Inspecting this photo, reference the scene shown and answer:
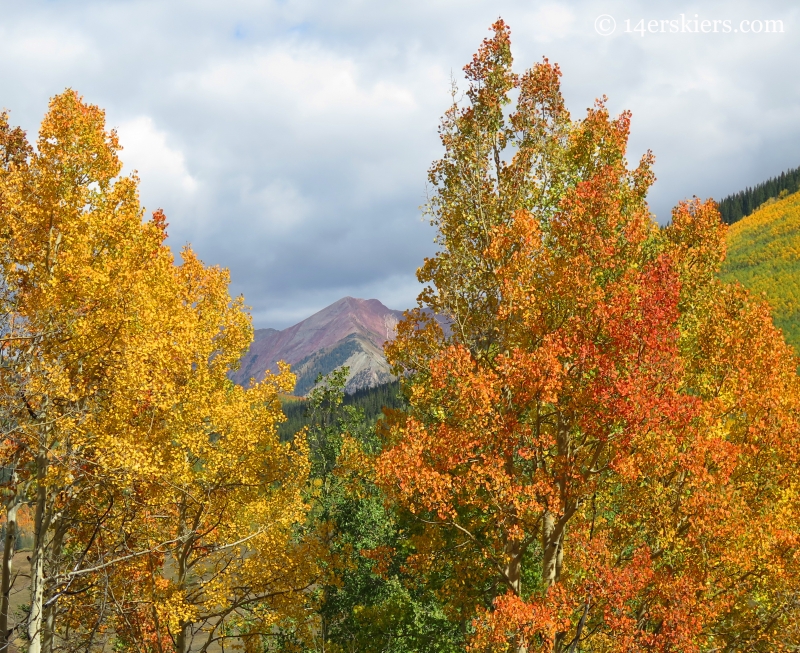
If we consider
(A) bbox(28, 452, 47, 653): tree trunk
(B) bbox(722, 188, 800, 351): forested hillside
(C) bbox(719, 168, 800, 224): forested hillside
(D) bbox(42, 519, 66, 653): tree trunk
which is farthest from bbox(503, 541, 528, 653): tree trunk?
(C) bbox(719, 168, 800, 224): forested hillside

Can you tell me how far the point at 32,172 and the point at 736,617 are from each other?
76.2ft

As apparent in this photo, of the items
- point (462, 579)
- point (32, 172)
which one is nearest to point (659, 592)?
point (462, 579)

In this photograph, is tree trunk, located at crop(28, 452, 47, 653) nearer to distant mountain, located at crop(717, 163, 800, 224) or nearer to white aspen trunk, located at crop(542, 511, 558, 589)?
white aspen trunk, located at crop(542, 511, 558, 589)

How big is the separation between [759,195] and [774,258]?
7803 centimetres

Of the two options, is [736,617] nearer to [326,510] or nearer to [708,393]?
[708,393]

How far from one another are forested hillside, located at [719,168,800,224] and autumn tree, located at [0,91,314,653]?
7726 inches

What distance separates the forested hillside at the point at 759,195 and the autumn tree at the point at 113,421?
196 m

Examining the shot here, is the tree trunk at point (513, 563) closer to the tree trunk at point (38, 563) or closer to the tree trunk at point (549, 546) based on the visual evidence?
the tree trunk at point (549, 546)

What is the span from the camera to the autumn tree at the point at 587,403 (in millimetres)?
12680

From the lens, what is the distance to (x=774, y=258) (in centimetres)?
12200

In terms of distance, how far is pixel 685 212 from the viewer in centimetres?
1580

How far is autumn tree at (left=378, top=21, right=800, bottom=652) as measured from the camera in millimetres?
12680

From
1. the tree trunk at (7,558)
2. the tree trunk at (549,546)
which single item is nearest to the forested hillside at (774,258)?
the tree trunk at (549,546)

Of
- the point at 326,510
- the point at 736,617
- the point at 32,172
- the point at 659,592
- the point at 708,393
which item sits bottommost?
the point at 736,617
